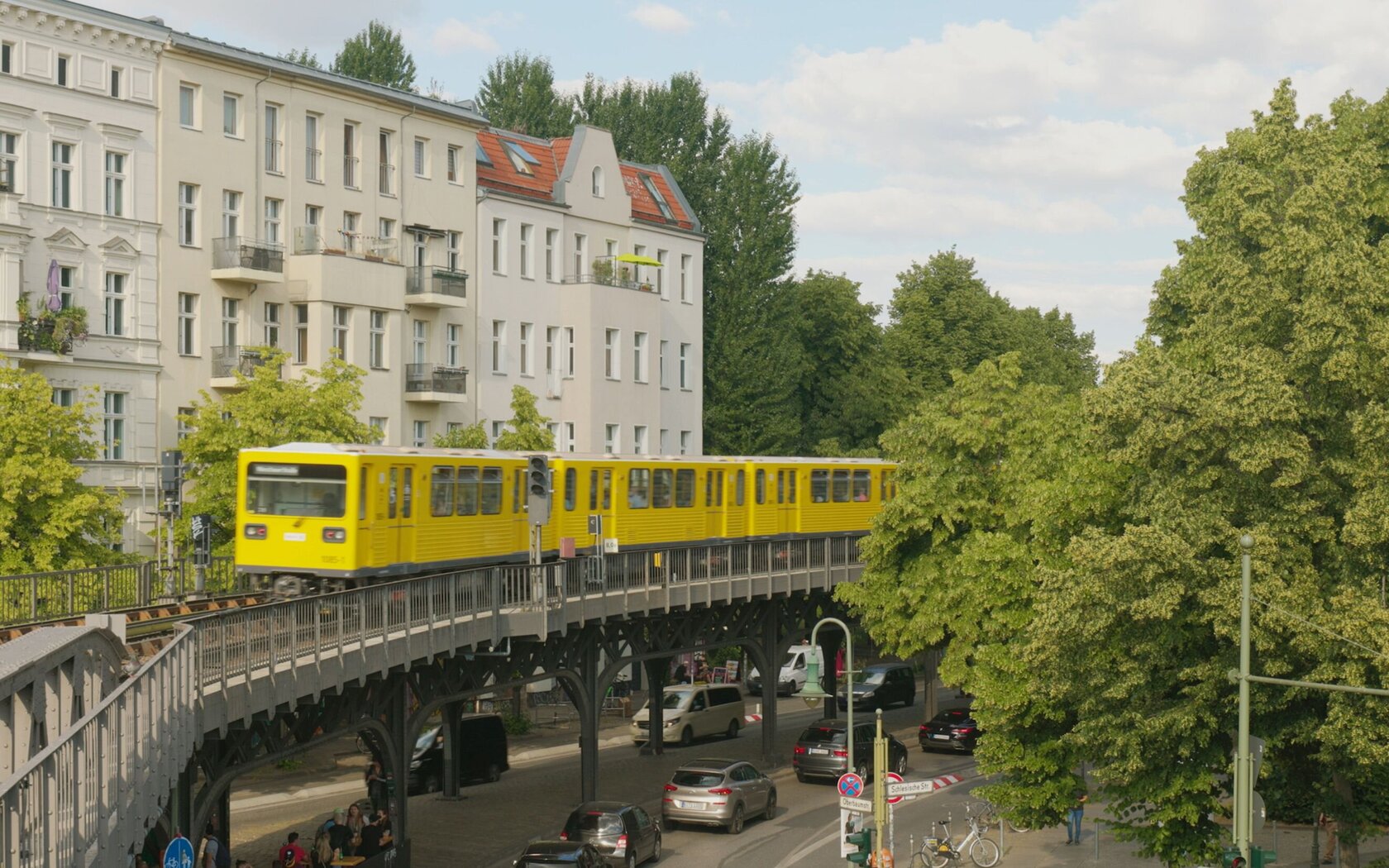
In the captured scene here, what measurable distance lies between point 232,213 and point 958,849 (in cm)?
2806

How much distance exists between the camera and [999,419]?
42.0 m

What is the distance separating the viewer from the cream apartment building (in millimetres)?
48875

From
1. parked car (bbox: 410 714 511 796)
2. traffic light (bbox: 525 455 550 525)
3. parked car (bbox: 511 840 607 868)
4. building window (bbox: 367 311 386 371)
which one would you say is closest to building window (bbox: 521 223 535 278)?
building window (bbox: 367 311 386 371)

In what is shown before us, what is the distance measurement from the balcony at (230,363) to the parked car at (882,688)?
74.9 ft

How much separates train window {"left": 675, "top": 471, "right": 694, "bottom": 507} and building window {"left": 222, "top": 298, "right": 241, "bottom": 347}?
13909 mm

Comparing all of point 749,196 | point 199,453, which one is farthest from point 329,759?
point 749,196

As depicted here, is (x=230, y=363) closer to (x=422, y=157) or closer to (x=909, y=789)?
(x=422, y=157)

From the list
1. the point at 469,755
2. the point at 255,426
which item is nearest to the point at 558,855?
the point at 469,755

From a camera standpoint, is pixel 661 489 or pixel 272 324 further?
pixel 272 324

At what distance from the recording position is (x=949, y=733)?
2055 inches

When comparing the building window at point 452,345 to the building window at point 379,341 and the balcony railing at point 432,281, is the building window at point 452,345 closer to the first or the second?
the balcony railing at point 432,281

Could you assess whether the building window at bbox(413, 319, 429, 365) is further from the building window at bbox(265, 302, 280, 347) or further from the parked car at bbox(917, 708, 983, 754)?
the parked car at bbox(917, 708, 983, 754)

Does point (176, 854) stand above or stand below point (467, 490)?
below

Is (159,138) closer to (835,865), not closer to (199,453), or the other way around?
(199,453)
